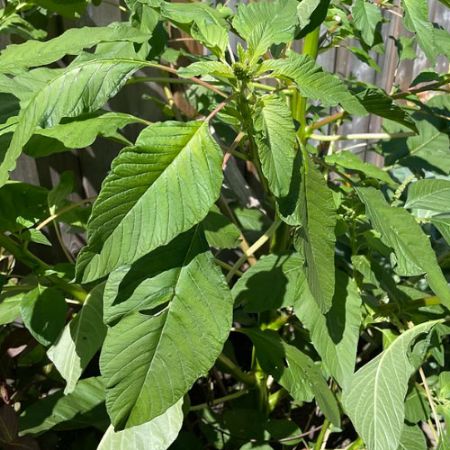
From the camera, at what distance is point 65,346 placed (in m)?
1.18

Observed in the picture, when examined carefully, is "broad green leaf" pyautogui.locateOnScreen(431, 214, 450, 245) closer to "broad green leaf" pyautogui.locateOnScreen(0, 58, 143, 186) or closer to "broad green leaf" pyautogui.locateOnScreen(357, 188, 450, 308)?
"broad green leaf" pyautogui.locateOnScreen(357, 188, 450, 308)

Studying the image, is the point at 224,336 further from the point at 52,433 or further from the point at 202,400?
the point at 202,400

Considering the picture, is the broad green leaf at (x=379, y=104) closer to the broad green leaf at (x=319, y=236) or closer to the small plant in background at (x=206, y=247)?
the small plant in background at (x=206, y=247)

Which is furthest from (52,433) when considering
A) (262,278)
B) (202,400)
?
(262,278)

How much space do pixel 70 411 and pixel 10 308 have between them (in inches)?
11.3

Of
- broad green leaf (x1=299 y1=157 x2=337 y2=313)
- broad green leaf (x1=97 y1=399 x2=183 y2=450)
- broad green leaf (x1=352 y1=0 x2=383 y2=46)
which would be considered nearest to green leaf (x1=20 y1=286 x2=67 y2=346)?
broad green leaf (x1=97 y1=399 x2=183 y2=450)

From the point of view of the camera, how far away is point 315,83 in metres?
0.86

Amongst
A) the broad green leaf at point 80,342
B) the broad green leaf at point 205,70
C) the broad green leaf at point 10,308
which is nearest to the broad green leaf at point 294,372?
the broad green leaf at point 80,342

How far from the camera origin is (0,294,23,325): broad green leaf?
43.9 inches

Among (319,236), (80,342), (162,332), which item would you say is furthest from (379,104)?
(80,342)

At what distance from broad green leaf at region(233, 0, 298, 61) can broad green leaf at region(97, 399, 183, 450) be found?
641mm

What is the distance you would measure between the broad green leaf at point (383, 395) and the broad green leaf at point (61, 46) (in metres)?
0.74

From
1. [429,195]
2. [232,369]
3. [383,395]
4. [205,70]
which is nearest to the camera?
[205,70]

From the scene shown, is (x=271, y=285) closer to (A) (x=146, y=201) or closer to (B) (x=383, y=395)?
(B) (x=383, y=395)
